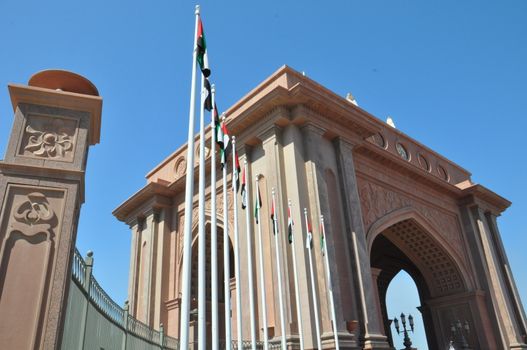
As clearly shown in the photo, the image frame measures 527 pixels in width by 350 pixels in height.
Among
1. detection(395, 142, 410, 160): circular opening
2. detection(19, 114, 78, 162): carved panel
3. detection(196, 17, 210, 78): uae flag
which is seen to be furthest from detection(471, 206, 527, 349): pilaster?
detection(19, 114, 78, 162): carved panel

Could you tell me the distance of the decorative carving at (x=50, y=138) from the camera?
4.83 metres

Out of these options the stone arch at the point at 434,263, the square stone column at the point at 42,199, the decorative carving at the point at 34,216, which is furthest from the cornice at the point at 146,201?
the decorative carving at the point at 34,216

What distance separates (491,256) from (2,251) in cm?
2058

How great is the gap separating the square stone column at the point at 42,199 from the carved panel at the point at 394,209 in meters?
11.8

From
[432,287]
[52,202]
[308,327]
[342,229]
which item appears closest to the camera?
[52,202]

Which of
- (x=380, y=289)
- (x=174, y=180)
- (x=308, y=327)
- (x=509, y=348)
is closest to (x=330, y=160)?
(x=308, y=327)

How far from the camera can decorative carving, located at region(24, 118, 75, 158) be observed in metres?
4.83

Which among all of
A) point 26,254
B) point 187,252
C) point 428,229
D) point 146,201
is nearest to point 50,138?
point 26,254

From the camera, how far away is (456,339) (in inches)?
736

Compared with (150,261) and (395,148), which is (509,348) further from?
(150,261)

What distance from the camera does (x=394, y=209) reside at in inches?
667

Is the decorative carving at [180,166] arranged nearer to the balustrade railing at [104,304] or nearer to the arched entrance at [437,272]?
the arched entrance at [437,272]

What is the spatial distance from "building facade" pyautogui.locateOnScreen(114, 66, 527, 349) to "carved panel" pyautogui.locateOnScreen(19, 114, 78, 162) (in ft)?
21.2

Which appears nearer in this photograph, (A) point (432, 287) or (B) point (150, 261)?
(B) point (150, 261)
